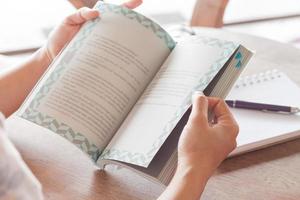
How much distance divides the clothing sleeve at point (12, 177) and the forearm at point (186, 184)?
0.19 m

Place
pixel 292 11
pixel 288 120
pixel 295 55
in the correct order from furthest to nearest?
pixel 292 11
pixel 295 55
pixel 288 120

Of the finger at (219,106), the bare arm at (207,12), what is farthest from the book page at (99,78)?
the bare arm at (207,12)

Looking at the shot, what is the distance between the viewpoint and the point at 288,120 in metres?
0.71

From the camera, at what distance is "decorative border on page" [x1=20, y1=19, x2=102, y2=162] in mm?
614

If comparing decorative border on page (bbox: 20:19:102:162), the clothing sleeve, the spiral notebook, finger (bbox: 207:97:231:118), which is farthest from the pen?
the clothing sleeve

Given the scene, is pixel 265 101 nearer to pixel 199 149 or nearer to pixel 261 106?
pixel 261 106

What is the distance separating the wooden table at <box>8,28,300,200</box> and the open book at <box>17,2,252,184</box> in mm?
33

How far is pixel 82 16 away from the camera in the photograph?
2.29ft

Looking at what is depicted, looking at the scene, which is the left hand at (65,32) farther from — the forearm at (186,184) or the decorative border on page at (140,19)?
the forearm at (186,184)

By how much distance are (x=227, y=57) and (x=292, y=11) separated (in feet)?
4.43

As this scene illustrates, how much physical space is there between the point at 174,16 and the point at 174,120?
4.09 ft

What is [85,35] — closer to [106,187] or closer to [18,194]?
[106,187]

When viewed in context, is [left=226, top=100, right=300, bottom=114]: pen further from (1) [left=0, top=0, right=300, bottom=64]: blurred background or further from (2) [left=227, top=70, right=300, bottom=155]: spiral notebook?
(1) [left=0, top=0, right=300, bottom=64]: blurred background

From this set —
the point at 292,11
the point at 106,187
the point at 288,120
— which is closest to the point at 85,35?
the point at 106,187
